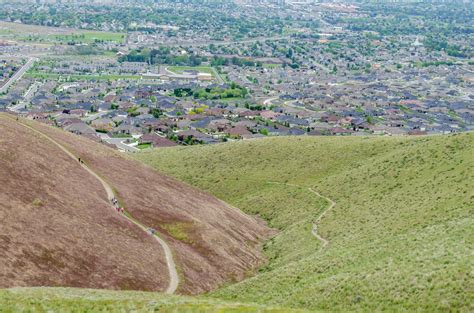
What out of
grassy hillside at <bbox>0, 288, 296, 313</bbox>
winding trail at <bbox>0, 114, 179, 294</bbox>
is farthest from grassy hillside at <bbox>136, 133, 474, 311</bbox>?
grassy hillside at <bbox>0, 288, 296, 313</bbox>

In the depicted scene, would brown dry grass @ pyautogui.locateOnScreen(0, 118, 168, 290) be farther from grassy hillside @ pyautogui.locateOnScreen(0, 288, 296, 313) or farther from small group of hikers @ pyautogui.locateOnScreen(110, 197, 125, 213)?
grassy hillside @ pyautogui.locateOnScreen(0, 288, 296, 313)

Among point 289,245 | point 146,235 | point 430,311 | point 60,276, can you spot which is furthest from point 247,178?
point 430,311

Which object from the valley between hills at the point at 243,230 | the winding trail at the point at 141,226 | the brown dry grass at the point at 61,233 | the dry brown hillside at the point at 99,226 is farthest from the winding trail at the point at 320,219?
the brown dry grass at the point at 61,233

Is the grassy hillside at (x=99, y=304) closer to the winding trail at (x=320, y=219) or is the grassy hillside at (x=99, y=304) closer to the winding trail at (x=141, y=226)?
the winding trail at (x=141, y=226)

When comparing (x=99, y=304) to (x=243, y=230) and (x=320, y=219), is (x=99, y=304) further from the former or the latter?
(x=320, y=219)

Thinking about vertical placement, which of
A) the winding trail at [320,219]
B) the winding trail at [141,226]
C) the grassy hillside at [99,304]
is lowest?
the winding trail at [320,219]

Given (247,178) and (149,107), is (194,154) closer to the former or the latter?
(247,178)
